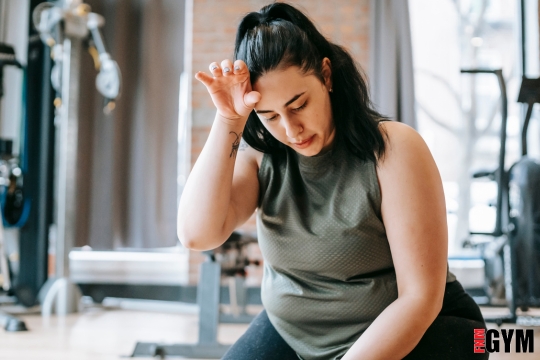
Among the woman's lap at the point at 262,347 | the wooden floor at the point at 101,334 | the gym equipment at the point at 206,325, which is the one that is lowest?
the wooden floor at the point at 101,334

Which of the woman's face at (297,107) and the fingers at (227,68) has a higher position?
the fingers at (227,68)

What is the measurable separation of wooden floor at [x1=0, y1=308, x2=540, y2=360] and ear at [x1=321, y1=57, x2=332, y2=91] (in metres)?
1.47

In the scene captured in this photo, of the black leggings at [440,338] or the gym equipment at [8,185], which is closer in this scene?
the black leggings at [440,338]

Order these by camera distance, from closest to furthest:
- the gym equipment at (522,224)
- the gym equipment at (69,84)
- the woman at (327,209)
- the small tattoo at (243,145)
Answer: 1. the woman at (327,209)
2. the small tattoo at (243,145)
3. the gym equipment at (522,224)
4. the gym equipment at (69,84)

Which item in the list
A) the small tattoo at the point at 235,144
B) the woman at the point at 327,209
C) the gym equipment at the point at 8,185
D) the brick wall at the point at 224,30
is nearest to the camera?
the woman at the point at 327,209

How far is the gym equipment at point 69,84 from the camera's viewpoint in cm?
297

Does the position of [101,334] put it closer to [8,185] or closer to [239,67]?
[8,185]

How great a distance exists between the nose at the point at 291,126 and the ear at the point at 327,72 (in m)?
0.11

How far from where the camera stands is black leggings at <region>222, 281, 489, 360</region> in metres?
0.92

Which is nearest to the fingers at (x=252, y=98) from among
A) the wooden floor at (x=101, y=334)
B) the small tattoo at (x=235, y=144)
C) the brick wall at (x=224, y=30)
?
the small tattoo at (x=235, y=144)

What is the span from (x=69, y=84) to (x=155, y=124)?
1.87 ft

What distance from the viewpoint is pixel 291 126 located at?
942mm

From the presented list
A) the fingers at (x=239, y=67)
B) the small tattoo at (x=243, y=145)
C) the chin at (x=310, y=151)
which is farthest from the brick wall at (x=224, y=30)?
the fingers at (x=239, y=67)

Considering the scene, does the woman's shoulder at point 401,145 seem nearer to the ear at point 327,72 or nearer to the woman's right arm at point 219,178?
the ear at point 327,72
